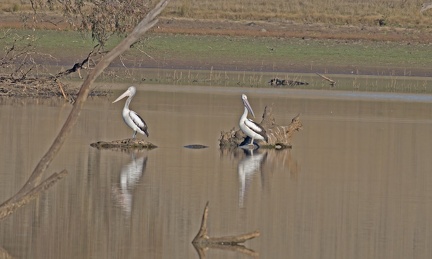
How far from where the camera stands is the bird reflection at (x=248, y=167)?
13.7 metres

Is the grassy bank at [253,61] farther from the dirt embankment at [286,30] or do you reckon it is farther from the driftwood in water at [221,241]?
the driftwood in water at [221,241]

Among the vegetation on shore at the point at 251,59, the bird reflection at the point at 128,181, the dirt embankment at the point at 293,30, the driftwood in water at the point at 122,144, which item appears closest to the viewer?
the bird reflection at the point at 128,181

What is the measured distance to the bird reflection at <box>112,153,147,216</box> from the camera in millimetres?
12484

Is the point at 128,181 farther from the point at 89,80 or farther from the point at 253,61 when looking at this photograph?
the point at 253,61

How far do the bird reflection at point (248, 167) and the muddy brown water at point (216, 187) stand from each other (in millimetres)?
21

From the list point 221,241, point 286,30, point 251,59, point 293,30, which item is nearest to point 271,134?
point 221,241

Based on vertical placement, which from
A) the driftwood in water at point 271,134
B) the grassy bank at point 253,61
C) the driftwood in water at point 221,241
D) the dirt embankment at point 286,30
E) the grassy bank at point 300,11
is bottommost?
the driftwood in water at point 221,241

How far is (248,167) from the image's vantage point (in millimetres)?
15984

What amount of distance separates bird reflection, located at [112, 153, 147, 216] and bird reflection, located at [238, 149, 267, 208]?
1.22 m

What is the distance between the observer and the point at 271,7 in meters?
47.0

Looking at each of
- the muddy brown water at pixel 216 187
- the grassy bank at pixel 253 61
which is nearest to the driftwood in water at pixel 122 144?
the muddy brown water at pixel 216 187

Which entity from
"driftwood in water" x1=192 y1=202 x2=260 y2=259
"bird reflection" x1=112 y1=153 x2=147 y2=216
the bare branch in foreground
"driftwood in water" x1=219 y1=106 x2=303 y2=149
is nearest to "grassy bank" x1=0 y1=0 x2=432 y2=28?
"driftwood in water" x1=219 y1=106 x2=303 y2=149

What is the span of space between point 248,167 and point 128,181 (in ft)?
7.95

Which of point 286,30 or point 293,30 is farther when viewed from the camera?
point 293,30
